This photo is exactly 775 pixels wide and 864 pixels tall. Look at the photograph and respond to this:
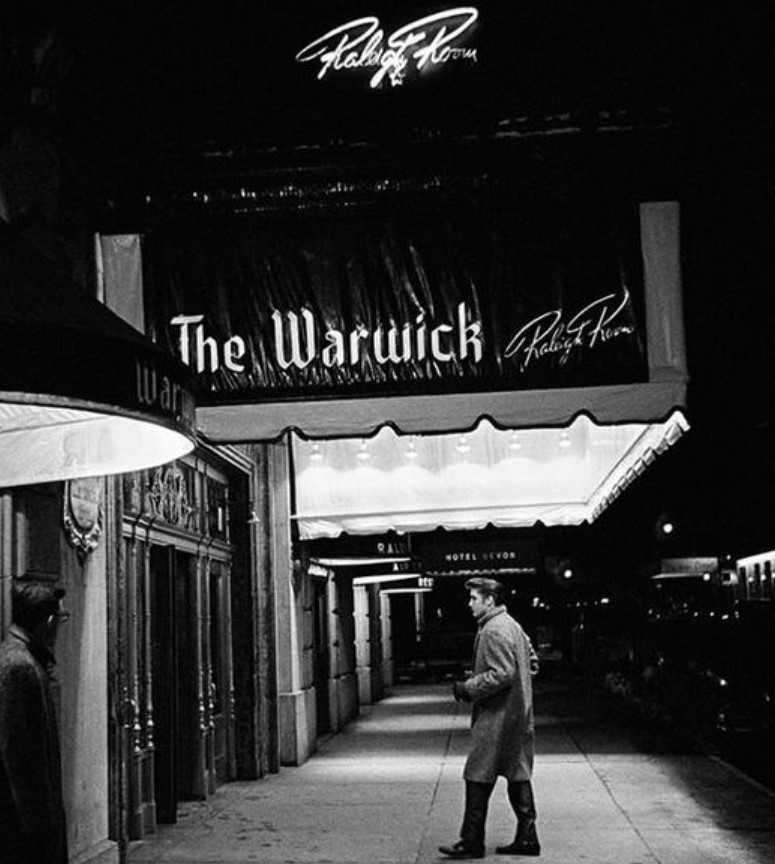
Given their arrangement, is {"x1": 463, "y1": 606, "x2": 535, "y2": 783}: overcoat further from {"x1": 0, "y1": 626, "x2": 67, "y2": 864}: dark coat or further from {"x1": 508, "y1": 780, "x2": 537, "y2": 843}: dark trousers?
{"x1": 0, "y1": 626, "x2": 67, "y2": 864}: dark coat

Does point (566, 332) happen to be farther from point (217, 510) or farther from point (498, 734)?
point (217, 510)

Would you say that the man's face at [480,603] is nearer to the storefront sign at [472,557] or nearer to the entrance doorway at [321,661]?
the entrance doorway at [321,661]

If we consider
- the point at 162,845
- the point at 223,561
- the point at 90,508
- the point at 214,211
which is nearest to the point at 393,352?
the point at 214,211

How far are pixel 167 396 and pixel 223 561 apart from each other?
364 inches

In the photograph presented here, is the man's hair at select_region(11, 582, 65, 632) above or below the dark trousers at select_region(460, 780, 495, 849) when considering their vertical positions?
above

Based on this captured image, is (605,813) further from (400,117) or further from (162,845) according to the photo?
(400,117)

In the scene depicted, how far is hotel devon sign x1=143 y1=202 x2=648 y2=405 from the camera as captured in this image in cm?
800

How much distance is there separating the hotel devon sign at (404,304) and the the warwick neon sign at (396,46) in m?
1.10

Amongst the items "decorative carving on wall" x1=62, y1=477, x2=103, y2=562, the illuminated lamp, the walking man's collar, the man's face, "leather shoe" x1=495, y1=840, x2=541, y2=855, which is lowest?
"leather shoe" x1=495, y1=840, x2=541, y2=855

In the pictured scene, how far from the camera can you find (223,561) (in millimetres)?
14172

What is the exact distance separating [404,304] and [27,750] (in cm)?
403

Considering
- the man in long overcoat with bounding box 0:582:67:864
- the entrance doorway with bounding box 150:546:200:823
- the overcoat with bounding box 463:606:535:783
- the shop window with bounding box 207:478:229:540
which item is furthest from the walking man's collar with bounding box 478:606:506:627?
the shop window with bounding box 207:478:229:540

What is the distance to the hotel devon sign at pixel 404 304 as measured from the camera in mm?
8000

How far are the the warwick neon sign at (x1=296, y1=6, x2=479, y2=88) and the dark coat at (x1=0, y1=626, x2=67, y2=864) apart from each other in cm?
503
